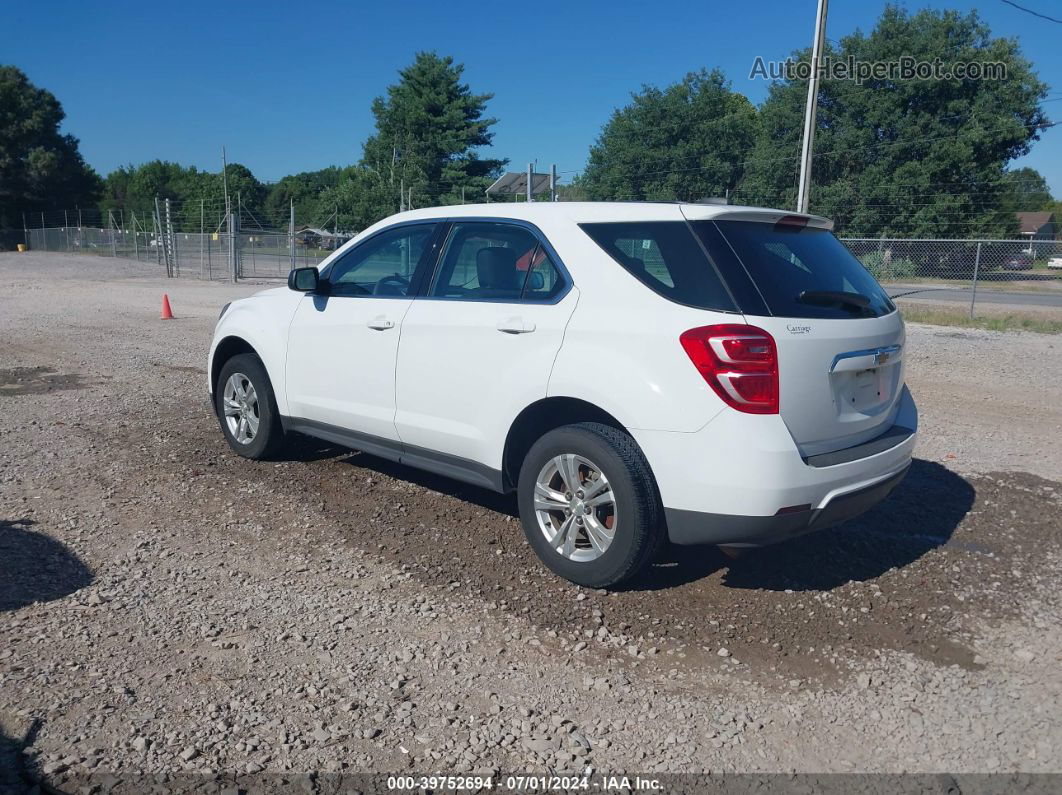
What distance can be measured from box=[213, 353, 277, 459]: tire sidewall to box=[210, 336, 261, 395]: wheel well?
90mm

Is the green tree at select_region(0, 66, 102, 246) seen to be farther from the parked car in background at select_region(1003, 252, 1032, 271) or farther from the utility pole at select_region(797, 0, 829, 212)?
the parked car in background at select_region(1003, 252, 1032, 271)

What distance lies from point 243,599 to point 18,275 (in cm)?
3653

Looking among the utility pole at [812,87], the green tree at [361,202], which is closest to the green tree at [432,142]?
the green tree at [361,202]

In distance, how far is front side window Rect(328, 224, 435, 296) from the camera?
508 centimetres

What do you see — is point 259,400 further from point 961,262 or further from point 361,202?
point 361,202

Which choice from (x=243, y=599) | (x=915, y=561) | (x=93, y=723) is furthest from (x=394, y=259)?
(x=915, y=561)

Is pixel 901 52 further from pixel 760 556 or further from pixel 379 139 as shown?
pixel 760 556

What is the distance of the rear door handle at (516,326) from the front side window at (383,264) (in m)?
0.93

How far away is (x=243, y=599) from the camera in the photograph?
13.2ft

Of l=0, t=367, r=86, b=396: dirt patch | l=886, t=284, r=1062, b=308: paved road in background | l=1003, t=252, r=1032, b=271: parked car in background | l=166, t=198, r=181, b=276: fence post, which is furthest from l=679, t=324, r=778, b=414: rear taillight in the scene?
l=166, t=198, r=181, b=276: fence post

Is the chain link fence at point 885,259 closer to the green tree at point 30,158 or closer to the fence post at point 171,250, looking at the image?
the fence post at point 171,250

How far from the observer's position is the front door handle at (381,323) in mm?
4926

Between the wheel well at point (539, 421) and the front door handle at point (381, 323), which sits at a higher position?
the front door handle at point (381, 323)

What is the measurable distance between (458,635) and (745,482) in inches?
54.6
